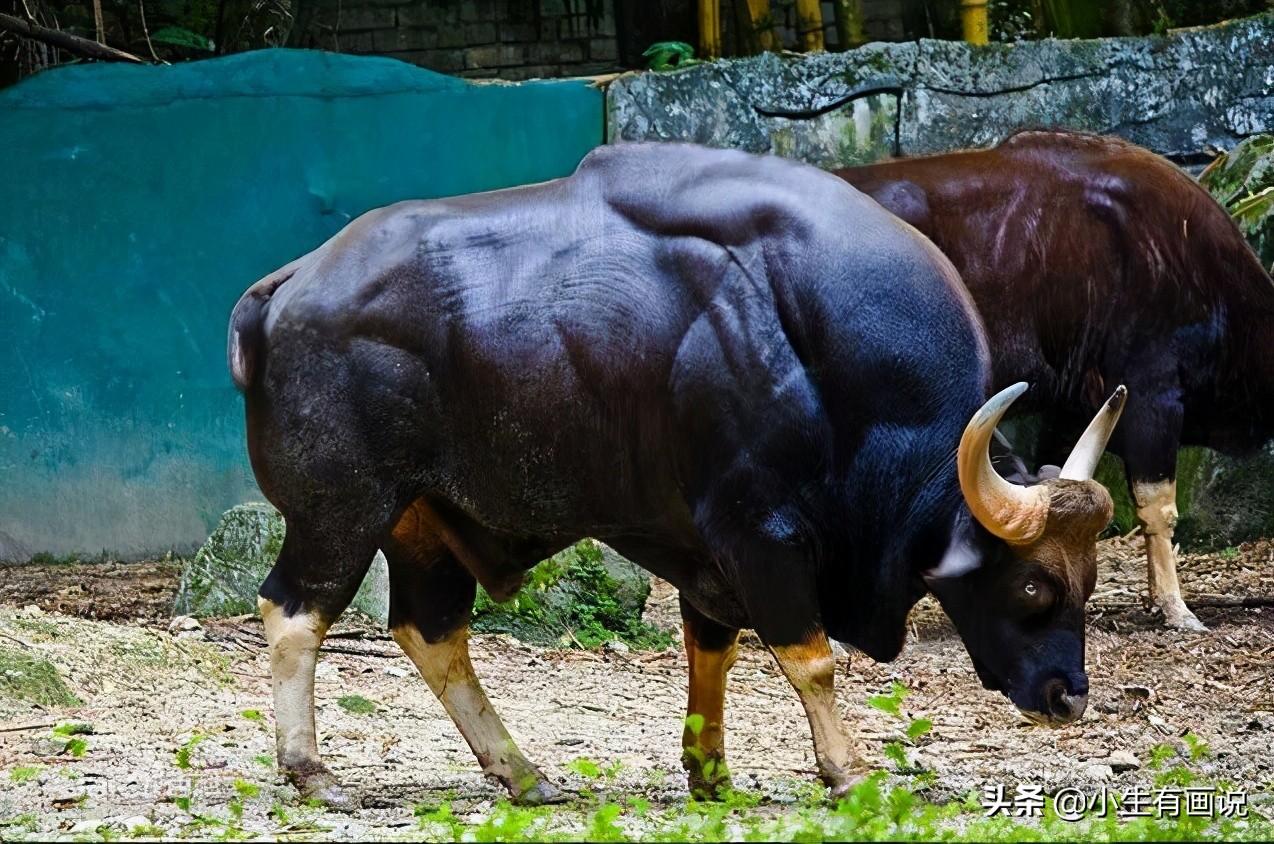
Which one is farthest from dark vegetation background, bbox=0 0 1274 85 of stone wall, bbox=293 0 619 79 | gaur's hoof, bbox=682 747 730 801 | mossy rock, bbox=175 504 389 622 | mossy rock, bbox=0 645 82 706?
gaur's hoof, bbox=682 747 730 801

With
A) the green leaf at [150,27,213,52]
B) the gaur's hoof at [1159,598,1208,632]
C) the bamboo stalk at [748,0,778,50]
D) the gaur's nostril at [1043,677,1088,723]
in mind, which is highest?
the green leaf at [150,27,213,52]

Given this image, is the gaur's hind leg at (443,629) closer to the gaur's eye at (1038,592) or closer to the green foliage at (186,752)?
the green foliage at (186,752)

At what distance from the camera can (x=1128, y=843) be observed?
3648mm

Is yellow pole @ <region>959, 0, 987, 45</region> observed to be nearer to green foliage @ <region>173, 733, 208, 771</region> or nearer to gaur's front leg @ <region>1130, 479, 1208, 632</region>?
gaur's front leg @ <region>1130, 479, 1208, 632</region>

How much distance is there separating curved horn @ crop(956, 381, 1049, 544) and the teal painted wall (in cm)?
508

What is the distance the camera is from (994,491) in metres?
4.66

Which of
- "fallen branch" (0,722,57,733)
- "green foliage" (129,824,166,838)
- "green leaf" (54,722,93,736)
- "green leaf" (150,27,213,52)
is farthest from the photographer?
"green leaf" (150,27,213,52)

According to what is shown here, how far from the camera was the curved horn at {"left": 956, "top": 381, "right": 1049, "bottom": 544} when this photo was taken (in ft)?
14.9

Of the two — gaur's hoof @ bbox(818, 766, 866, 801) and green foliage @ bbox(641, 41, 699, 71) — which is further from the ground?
green foliage @ bbox(641, 41, 699, 71)

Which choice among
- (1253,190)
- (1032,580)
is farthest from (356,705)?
(1253,190)

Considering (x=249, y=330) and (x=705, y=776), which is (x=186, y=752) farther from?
(x=705, y=776)

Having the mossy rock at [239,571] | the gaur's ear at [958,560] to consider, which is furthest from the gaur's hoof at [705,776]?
the mossy rock at [239,571]

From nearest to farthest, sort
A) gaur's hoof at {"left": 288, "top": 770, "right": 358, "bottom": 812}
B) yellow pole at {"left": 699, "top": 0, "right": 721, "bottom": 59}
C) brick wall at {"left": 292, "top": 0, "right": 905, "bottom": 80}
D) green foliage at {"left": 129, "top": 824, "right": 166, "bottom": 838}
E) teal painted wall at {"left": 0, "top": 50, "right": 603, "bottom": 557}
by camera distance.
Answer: green foliage at {"left": 129, "top": 824, "right": 166, "bottom": 838}, gaur's hoof at {"left": 288, "top": 770, "right": 358, "bottom": 812}, teal painted wall at {"left": 0, "top": 50, "right": 603, "bottom": 557}, yellow pole at {"left": 699, "top": 0, "right": 721, "bottom": 59}, brick wall at {"left": 292, "top": 0, "right": 905, "bottom": 80}

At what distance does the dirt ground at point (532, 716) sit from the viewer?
5.28 m
